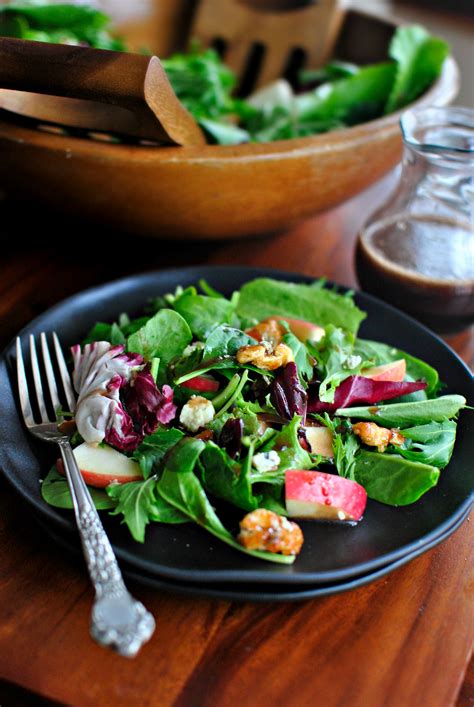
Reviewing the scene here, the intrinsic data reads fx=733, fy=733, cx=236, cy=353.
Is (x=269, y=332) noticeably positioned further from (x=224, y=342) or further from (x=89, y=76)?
(x=89, y=76)

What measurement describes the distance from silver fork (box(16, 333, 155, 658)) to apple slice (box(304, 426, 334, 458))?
14.4 inches

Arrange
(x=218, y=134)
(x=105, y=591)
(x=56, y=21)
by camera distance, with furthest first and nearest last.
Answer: (x=56, y=21) < (x=218, y=134) < (x=105, y=591)

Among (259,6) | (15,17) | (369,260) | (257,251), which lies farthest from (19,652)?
(259,6)

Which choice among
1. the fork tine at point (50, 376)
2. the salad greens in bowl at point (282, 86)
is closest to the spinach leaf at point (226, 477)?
the fork tine at point (50, 376)

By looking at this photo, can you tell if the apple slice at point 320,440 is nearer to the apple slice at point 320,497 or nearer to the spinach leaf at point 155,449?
the apple slice at point 320,497

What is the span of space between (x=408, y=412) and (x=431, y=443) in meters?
0.07

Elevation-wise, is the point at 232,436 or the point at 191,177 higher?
the point at 191,177

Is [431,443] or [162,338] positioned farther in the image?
[162,338]

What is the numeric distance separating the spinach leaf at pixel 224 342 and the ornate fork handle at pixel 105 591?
0.32 meters

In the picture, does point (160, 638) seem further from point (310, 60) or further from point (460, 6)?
point (460, 6)

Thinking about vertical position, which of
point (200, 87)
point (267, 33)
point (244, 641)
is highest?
point (267, 33)

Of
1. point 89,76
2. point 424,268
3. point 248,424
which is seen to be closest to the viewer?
point 248,424

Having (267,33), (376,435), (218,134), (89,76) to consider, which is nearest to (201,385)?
(376,435)

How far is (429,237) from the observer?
168 centimetres
